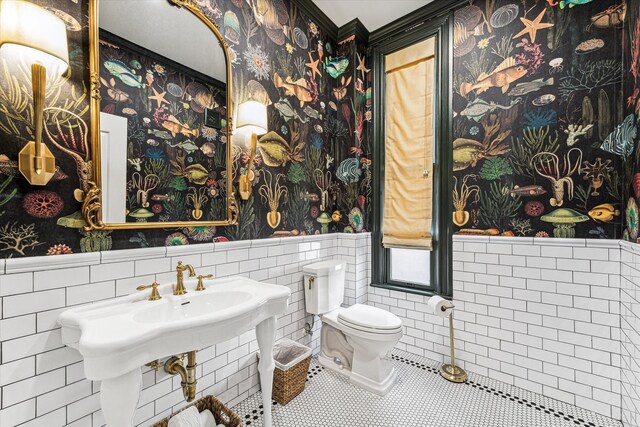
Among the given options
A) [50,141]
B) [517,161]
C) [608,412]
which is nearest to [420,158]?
[517,161]

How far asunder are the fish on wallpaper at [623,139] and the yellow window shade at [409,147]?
3.45 feet

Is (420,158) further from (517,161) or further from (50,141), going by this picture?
(50,141)

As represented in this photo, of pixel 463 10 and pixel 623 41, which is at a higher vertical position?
pixel 463 10

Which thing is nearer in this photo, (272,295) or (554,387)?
(272,295)

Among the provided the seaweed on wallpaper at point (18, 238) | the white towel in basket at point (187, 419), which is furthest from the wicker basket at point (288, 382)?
the seaweed on wallpaper at point (18, 238)

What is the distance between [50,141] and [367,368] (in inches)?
85.0

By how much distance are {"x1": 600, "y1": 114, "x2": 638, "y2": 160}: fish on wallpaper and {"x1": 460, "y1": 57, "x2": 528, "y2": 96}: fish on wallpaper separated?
649mm

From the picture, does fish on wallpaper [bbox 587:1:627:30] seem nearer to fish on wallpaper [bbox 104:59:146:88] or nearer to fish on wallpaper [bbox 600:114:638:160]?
fish on wallpaper [bbox 600:114:638:160]

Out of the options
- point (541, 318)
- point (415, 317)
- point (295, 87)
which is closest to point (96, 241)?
point (295, 87)

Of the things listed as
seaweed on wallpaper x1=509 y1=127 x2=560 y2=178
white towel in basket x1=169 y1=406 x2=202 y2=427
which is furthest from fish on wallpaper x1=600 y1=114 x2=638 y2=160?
white towel in basket x1=169 y1=406 x2=202 y2=427

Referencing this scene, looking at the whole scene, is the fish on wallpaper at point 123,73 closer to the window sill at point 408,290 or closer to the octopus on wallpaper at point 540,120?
the octopus on wallpaper at point 540,120

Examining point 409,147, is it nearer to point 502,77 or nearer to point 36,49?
point 502,77

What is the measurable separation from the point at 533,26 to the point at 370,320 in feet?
7.65

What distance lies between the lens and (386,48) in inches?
101
